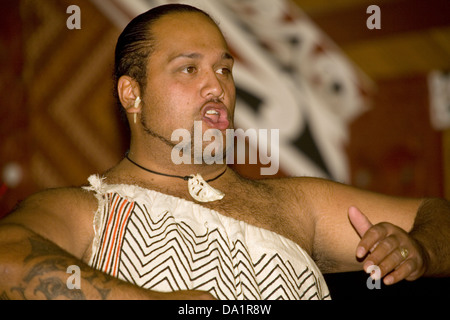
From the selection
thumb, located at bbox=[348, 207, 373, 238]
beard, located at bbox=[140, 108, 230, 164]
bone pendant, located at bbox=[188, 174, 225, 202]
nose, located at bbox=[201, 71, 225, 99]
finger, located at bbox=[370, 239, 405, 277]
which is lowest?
finger, located at bbox=[370, 239, 405, 277]

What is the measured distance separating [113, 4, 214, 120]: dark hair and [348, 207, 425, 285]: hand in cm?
90

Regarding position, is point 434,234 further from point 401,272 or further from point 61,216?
point 61,216

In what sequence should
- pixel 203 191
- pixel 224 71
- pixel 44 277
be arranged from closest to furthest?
pixel 44 277
pixel 203 191
pixel 224 71

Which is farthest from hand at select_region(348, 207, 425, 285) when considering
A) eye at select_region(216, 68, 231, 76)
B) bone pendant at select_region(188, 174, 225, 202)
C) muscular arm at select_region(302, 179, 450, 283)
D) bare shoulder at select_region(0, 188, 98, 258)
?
bare shoulder at select_region(0, 188, 98, 258)

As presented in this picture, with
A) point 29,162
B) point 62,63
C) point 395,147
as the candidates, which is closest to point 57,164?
point 29,162

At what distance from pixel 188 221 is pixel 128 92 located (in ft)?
2.02

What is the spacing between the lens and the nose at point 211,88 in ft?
6.50

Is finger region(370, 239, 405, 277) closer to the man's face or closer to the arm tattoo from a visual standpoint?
the man's face

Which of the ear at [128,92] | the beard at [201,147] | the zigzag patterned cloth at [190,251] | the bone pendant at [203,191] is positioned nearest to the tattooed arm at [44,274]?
the zigzag patterned cloth at [190,251]

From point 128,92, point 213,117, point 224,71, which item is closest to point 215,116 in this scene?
point 213,117

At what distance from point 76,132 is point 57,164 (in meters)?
0.22

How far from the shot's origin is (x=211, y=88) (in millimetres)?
1982

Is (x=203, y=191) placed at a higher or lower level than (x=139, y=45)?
lower

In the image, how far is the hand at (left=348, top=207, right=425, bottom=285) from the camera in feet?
5.47
